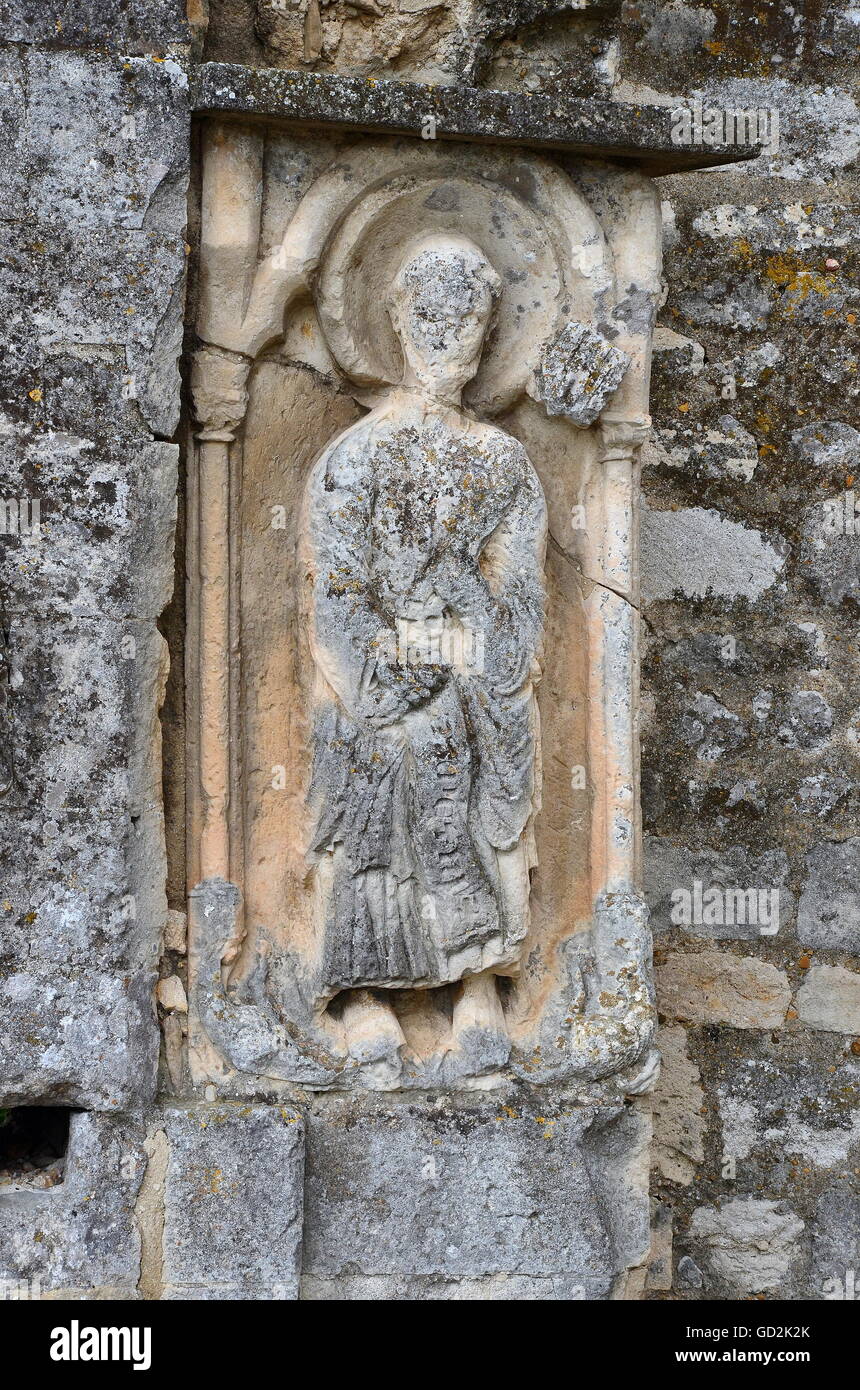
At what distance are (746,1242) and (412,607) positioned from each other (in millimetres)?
2232

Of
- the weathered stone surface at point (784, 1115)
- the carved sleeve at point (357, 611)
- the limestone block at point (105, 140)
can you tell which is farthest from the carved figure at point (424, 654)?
the weathered stone surface at point (784, 1115)

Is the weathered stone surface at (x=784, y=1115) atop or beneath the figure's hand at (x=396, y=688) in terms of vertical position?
beneath

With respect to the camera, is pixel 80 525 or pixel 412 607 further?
pixel 412 607

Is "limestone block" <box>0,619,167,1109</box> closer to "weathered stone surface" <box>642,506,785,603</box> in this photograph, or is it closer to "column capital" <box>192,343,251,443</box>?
"column capital" <box>192,343,251,443</box>

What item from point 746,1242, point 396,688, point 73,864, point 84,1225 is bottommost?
point 746,1242

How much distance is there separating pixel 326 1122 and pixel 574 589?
4.77ft

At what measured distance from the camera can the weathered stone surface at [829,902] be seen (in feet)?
16.6

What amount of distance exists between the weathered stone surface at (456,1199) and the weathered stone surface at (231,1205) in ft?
0.27

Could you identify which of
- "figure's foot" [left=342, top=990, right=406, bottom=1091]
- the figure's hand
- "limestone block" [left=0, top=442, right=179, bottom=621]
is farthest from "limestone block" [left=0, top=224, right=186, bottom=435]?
"figure's foot" [left=342, top=990, right=406, bottom=1091]

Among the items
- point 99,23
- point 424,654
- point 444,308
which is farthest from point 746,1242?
point 99,23

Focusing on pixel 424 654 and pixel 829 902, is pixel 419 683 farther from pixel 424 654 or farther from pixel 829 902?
pixel 829 902

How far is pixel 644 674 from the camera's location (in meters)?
5.06

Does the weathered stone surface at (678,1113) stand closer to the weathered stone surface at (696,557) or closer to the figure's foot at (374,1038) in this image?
the figure's foot at (374,1038)

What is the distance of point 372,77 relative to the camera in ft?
14.0
